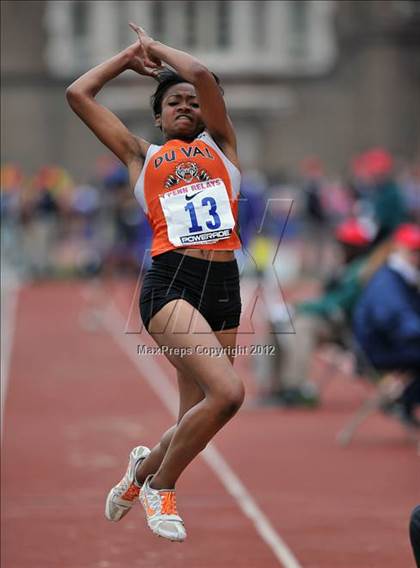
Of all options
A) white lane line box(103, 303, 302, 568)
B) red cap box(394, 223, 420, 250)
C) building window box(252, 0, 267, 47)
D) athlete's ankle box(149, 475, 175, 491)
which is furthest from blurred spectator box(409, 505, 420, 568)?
building window box(252, 0, 267, 47)

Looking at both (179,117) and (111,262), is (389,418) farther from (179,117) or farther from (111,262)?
(111,262)

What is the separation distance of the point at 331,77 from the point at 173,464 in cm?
4158

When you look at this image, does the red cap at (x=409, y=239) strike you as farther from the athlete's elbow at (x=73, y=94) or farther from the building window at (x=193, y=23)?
the building window at (x=193, y=23)

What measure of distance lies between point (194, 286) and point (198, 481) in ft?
12.3

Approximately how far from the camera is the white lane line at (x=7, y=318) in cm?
1523

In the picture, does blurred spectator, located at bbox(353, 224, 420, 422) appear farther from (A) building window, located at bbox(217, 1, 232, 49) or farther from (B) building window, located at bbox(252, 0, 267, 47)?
(B) building window, located at bbox(252, 0, 267, 47)

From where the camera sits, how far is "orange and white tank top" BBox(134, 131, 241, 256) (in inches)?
257

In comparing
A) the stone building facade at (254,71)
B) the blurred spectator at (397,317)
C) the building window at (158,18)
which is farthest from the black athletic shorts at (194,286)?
the building window at (158,18)

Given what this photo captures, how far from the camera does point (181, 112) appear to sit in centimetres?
667

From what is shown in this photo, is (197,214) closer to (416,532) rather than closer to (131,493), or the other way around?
(131,493)

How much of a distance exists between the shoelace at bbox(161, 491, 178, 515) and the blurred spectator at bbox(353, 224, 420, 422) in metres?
4.71

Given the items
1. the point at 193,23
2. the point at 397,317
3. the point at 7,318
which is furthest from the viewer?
the point at 193,23

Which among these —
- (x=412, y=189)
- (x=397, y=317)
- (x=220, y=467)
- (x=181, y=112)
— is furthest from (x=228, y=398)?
(x=412, y=189)

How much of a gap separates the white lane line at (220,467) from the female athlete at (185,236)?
1.25 metres
